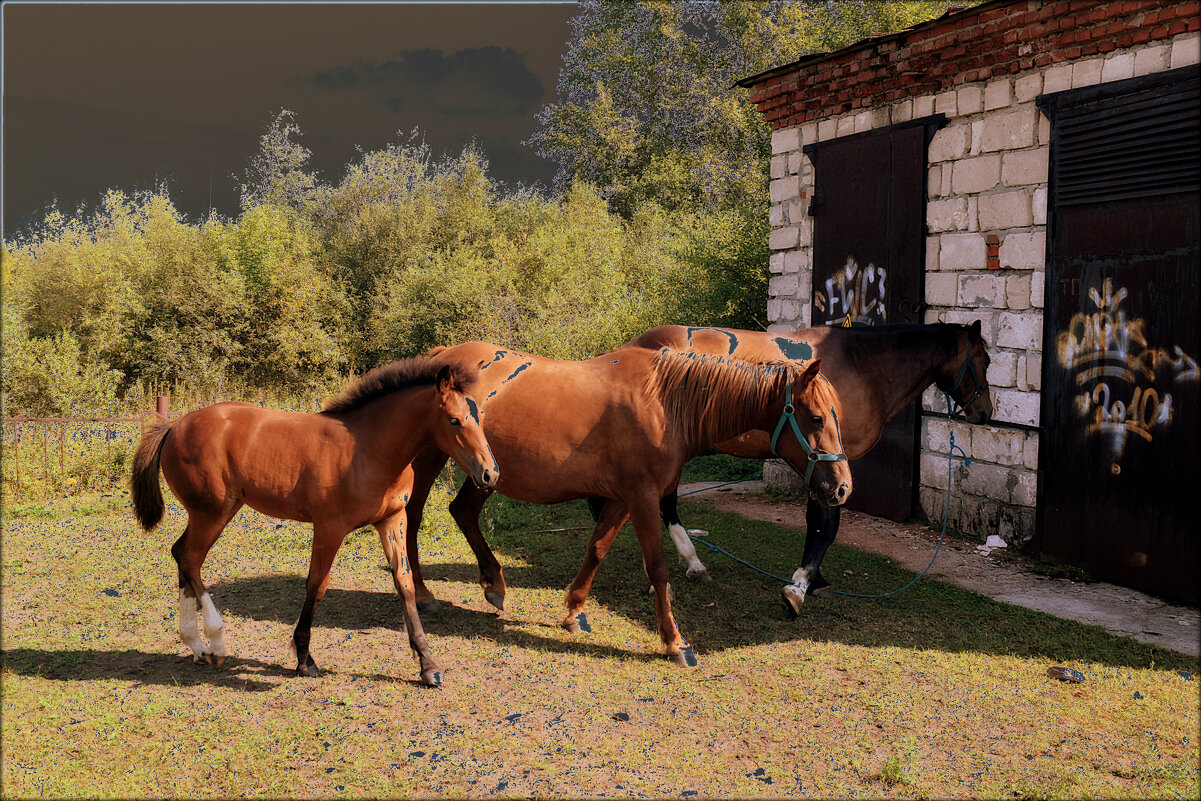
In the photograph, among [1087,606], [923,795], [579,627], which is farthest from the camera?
[1087,606]

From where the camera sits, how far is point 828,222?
30.3ft

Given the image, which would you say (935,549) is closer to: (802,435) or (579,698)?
(802,435)

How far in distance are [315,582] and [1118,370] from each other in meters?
6.00

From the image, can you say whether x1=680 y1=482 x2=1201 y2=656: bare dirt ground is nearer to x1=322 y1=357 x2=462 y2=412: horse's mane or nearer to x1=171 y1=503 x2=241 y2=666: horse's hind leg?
x1=322 y1=357 x2=462 y2=412: horse's mane

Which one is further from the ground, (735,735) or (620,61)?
(620,61)

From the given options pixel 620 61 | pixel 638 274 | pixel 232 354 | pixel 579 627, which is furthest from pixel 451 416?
pixel 620 61

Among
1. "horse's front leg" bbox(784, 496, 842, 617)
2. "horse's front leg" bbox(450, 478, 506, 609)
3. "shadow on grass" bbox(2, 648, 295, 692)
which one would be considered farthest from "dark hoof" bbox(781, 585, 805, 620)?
"shadow on grass" bbox(2, 648, 295, 692)

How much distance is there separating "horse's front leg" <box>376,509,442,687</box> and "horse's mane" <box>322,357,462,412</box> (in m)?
0.68

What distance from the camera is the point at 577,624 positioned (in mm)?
5449

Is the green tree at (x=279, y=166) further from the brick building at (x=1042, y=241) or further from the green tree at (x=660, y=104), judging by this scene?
the brick building at (x=1042, y=241)

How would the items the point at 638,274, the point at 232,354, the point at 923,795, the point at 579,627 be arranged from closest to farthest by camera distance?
1. the point at 923,795
2. the point at 579,627
3. the point at 232,354
4. the point at 638,274

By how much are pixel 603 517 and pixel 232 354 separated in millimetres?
17501

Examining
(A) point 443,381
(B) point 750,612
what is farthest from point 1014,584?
(A) point 443,381

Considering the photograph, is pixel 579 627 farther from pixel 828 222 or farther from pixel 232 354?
pixel 232 354
